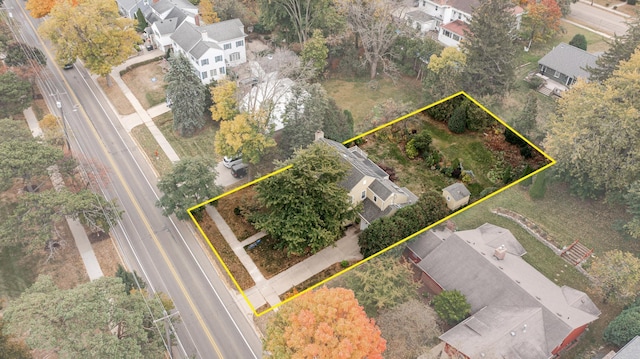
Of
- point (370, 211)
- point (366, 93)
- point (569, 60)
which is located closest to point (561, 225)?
point (366, 93)

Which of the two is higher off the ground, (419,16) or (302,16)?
(302,16)

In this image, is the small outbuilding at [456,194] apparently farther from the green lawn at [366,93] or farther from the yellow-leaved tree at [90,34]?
the yellow-leaved tree at [90,34]

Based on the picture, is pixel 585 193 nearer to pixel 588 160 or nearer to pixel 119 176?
pixel 588 160

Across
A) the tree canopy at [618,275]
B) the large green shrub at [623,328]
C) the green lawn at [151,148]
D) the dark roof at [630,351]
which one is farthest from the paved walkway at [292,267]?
the green lawn at [151,148]

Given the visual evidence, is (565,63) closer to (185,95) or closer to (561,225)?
(561,225)

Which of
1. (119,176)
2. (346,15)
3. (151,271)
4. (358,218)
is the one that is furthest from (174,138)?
(358,218)

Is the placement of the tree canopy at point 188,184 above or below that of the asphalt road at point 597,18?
below

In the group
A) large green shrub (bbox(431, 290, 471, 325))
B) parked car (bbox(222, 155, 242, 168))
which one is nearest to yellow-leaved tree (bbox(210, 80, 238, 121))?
parked car (bbox(222, 155, 242, 168))
